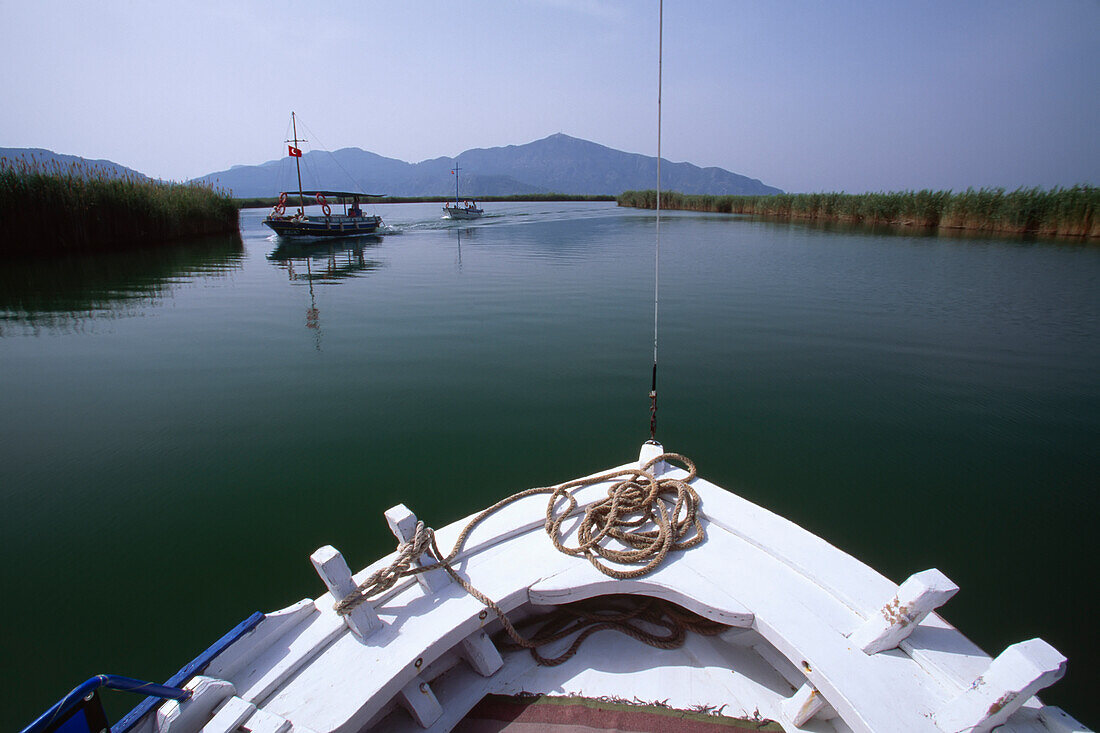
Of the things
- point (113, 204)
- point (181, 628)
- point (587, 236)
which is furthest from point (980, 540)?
point (113, 204)

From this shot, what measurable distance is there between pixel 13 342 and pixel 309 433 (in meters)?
7.45

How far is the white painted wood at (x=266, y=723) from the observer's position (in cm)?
163

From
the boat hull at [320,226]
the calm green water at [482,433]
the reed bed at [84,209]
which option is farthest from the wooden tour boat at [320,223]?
the calm green water at [482,433]

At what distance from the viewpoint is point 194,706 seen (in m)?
1.67

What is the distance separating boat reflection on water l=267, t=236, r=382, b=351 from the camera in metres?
11.7

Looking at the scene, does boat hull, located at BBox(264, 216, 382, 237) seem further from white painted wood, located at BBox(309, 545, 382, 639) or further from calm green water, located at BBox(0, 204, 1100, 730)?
white painted wood, located at BBox(309, 545, 382, 639)

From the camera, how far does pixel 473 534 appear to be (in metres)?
2.56

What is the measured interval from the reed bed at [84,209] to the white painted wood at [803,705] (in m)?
24.5

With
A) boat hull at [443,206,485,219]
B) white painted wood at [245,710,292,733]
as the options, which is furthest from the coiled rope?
boat hull at [443,206,485,219]

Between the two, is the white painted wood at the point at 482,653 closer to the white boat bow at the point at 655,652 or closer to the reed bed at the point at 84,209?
the white boat bow at the point at 655,652

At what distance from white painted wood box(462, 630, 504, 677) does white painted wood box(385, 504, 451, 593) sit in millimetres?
272

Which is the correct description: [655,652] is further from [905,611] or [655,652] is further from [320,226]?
[320,226]

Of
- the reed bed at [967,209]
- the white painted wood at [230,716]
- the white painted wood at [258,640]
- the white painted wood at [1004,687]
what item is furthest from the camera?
the reed bed at [967,209]

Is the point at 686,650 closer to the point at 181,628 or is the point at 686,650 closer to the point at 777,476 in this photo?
the point at 777,476
